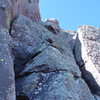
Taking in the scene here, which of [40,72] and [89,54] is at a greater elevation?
[89,54]

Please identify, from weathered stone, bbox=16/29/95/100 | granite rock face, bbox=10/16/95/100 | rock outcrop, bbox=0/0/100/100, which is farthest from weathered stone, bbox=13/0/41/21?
weathered stone, bbox=16/29/95/100

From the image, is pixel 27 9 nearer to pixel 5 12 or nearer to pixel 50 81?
pixel 5 12

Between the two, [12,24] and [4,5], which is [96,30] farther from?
[4,5]

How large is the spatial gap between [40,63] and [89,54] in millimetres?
4292

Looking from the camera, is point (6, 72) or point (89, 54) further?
point (89, 54)

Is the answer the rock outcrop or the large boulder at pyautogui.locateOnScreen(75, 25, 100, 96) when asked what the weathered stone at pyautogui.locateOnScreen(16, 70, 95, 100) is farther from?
the large boulder at pyautogui.locateOnScreen(75, 25, 100, 96)

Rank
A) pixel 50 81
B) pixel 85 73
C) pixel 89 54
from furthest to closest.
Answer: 1. pixel 89 54
2. pixel 85 73
3. pixel 50 81

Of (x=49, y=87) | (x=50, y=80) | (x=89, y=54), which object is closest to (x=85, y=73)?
(x=89, y=54)

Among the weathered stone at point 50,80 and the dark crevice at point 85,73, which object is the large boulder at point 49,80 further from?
the dark crevice at point 85,73

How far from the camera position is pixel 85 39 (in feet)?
49.2

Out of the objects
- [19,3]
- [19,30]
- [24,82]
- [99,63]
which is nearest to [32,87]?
[24,82]

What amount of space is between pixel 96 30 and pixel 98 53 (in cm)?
248

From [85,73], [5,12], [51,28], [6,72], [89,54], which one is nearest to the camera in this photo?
[6,72]

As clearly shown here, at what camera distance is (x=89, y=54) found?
14.0 metres
